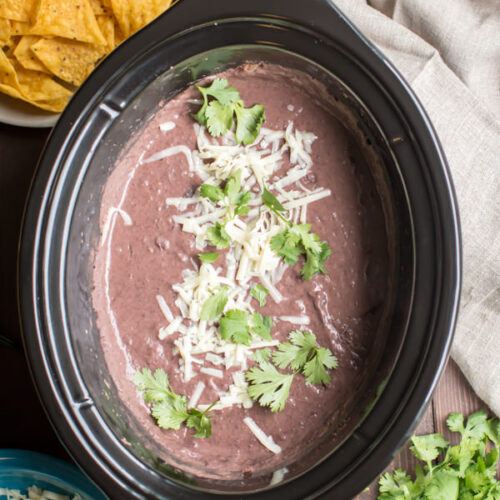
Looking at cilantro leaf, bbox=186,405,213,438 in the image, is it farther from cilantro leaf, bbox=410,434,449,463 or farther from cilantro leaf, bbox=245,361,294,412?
cilantro leaf, bbox=410,434,449,463

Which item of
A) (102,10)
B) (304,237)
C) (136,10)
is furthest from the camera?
(102,10)

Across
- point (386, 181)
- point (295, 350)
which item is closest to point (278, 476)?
point (295, 350)

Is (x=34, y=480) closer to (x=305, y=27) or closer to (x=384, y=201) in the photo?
(x=384, y=201)

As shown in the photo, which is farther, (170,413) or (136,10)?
(136,10)

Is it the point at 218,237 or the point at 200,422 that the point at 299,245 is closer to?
the point at 218,237

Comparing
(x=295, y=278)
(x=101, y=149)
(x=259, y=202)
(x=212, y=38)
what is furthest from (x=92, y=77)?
(x=295, y=278)

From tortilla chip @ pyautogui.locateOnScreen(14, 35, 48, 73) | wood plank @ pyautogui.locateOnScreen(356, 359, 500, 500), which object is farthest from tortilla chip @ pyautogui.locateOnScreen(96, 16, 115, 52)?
wood plank @ pyautogui.locateOnScreen(356, 359, 500, 500)
